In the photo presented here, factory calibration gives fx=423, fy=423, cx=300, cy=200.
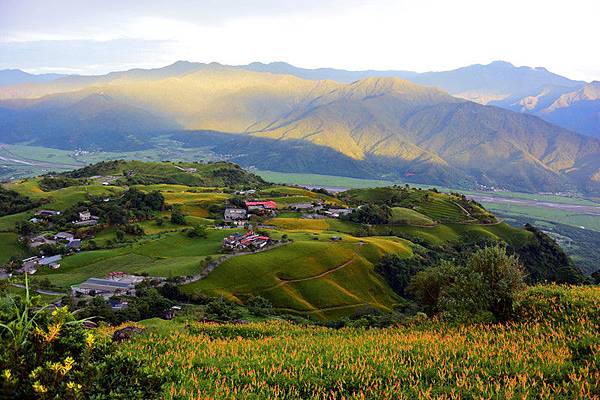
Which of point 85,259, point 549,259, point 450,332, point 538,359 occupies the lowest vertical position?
point 549,259

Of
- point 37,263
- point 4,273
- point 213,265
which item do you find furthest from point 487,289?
point 4,273

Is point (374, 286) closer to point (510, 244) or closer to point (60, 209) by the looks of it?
point (510, 244)

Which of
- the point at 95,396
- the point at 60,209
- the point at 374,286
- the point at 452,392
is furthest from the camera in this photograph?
the point at 60,209

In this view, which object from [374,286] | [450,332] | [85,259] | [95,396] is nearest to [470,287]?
[450,332]

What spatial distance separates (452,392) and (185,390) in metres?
8.09

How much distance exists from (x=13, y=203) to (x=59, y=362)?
150 metres

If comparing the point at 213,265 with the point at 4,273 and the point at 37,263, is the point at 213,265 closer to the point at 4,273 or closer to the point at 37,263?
the point at 37,263

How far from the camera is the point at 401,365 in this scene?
639 inches

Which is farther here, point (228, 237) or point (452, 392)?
point (228, 237)

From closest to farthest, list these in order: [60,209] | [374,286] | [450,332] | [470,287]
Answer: [450,332], [470,287], [374,286], [60,209]

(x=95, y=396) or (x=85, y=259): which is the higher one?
(x=95, y=396)

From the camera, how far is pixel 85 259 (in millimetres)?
88500

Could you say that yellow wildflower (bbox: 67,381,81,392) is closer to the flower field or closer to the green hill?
the flower field

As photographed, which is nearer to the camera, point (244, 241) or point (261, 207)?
point (244, 241)
